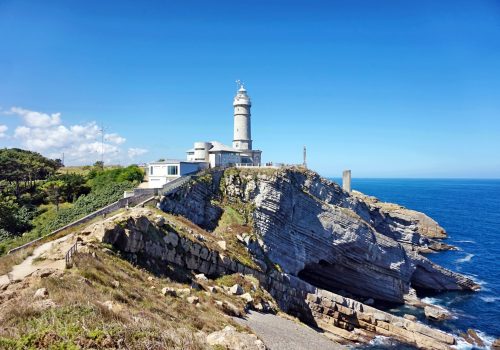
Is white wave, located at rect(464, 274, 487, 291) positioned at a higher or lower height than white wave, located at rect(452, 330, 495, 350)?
higher

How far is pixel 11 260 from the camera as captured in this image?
58.0 feet

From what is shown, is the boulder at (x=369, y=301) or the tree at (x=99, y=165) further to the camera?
the tree at (x=99, y=165)

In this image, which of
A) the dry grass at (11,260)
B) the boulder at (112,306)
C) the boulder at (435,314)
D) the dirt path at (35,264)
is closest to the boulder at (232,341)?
the boulder at (112,306)

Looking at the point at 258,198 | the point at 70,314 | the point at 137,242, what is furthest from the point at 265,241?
the point at 70,314

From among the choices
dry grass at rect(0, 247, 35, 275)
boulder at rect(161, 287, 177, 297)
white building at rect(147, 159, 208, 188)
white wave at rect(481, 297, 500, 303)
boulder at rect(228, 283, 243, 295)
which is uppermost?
white building at rect(147, 159, 208, 188)

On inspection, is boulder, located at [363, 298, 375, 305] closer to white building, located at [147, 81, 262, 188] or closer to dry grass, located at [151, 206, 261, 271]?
dry grass, located at [151, 206, 261, 271]

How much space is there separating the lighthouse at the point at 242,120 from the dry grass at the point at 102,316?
3980cm

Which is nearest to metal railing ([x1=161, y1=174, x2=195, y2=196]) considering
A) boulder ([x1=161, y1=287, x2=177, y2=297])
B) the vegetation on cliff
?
the vegetation on cliff

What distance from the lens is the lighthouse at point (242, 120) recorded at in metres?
55.4

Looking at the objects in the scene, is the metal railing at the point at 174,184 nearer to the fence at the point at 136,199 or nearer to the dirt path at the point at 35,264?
the fence at the point at 136,199

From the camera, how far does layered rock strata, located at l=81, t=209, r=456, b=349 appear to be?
2123 cm

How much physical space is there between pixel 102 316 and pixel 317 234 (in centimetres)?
3597

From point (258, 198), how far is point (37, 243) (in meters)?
24.8

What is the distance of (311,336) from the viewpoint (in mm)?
21891
